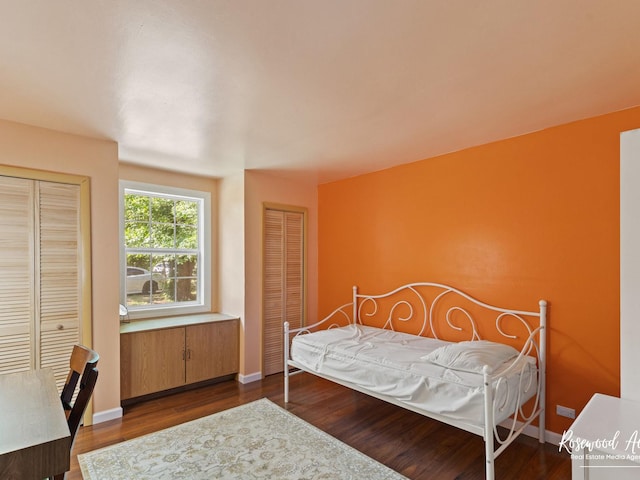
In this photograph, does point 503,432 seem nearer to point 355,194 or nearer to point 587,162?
point 587,162

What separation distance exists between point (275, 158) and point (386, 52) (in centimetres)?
201

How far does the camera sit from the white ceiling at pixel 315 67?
1.44 metres

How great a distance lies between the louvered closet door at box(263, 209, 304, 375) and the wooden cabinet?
1.42 feet

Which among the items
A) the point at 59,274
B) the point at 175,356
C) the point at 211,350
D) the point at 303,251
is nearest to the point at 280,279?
the point at 303,251

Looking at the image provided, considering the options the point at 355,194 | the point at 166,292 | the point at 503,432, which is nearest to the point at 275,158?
the point at 355,194

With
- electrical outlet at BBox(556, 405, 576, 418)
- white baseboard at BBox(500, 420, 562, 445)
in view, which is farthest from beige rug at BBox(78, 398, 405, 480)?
electrical outlet at BBox(556, 405, 576, 418)

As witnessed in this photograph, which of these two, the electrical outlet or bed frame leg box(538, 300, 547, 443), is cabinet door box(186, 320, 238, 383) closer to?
bed frame leg box(538, 300, 547, 443)

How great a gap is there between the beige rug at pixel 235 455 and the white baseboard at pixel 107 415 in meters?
0.50

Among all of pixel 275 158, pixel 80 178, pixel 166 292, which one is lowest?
pixel 166 292

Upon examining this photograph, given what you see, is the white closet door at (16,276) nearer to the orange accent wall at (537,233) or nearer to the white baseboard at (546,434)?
the orange accent wall at (537,233)

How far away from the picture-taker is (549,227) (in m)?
2.71

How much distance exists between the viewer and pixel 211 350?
3910mm

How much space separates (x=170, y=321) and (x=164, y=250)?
873mm

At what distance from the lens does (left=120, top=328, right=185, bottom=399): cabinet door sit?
3.36 metres
